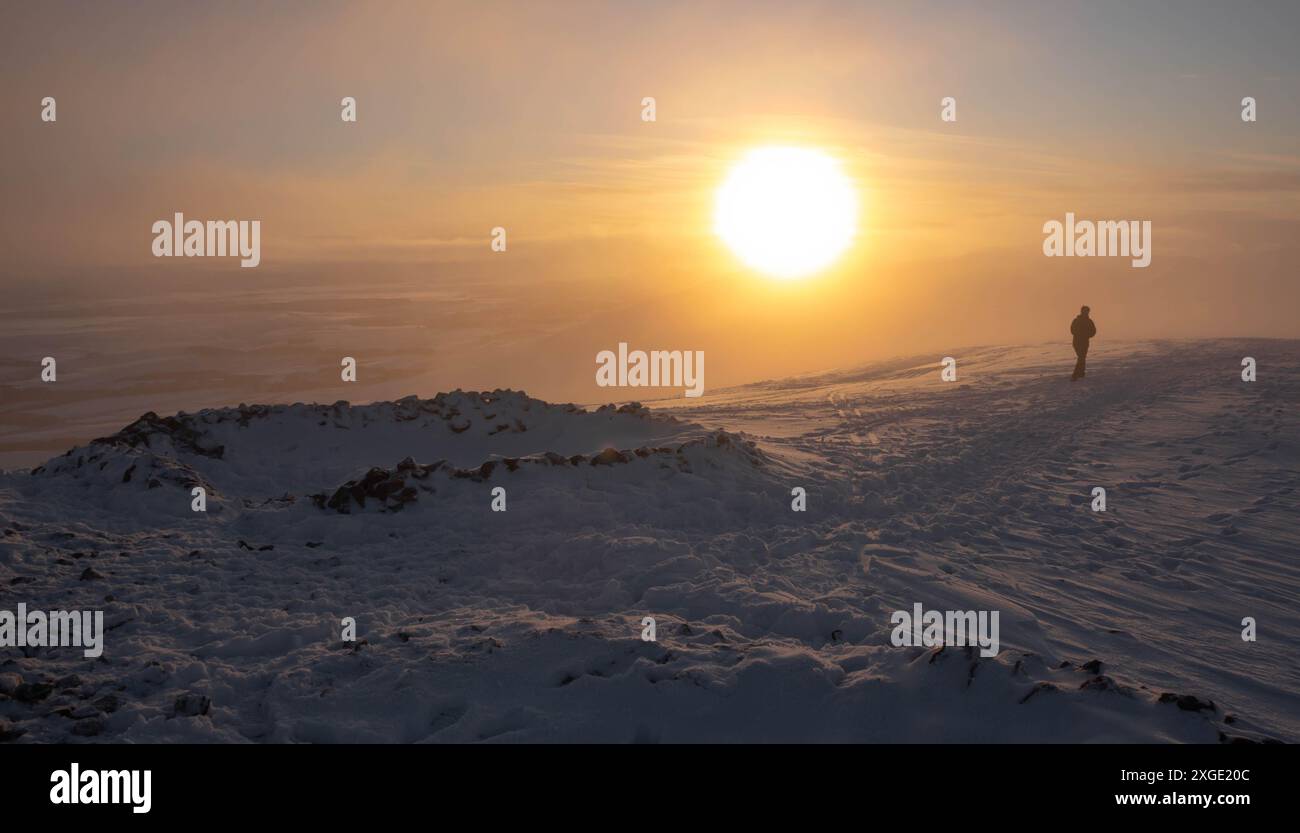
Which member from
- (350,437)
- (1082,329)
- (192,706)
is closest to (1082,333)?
(1082,329)

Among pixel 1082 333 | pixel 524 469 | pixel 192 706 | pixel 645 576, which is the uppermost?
pixel 1082 333

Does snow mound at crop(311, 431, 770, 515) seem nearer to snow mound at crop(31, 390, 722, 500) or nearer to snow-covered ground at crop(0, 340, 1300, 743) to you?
snow-covered ground at crop(0, 340, 1300, 743)

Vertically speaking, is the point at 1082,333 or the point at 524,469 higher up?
the point at 1082,333

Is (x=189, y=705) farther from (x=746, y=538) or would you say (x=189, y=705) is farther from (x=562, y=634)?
(x=746, y=538)

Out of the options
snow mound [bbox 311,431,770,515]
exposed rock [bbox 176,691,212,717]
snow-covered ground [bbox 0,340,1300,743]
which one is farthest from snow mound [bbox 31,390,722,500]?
exposed rock [bbox 176,691,212,717]

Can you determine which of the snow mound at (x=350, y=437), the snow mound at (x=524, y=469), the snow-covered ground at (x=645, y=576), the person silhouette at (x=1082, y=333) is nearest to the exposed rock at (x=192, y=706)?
the snow-covered ground at (x=645, y=576)

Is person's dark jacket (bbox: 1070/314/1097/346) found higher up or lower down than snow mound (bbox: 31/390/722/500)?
higher up

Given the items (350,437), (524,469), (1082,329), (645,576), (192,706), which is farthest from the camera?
(1082,329)

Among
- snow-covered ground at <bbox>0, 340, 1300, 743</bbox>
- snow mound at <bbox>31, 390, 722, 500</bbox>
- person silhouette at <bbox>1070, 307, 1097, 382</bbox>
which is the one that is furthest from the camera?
person silhouette at <bbox>1070, 307, 1097, 382</bbox>

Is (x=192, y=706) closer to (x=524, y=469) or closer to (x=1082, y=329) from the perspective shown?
(x=524, y=469)

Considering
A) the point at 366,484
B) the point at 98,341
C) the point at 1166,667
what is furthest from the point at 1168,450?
the point at 98,341
